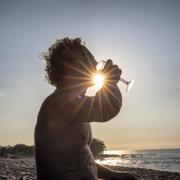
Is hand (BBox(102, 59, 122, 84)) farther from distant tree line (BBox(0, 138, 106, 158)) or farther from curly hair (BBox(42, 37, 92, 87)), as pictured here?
distant tree line (BBox(0, 138, 106, 158))

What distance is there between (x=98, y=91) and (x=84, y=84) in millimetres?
273

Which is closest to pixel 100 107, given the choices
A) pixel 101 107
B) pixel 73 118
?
pixel 101 107

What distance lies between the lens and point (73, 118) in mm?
3609

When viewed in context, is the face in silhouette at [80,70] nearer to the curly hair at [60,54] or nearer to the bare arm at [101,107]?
the curly hair at [60,54]

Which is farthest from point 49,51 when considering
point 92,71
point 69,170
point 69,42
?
point 69,170

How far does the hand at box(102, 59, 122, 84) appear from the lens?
12.3ft

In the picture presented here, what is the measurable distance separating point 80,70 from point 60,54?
333 mm

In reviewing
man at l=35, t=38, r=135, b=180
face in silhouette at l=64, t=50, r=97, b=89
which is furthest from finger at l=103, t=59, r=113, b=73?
face in silhouette at l=64, t=50, r=97, b=89

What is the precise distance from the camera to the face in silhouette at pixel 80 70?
3867 millimetres

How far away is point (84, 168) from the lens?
3.72 m

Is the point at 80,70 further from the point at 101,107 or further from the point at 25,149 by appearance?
the point at 25,149

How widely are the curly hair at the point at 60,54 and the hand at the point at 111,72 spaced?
249 mm

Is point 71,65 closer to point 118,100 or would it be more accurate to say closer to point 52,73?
point 52,73

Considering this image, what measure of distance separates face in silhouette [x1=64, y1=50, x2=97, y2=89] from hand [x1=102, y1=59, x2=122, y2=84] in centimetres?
13
